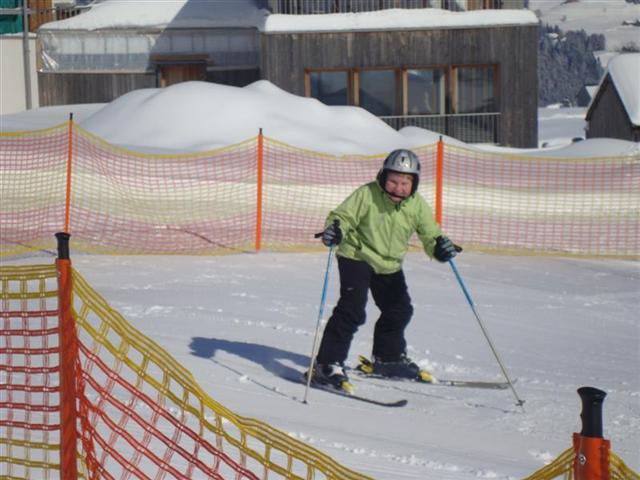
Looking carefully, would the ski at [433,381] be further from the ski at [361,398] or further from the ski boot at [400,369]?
the ski at [361,398]

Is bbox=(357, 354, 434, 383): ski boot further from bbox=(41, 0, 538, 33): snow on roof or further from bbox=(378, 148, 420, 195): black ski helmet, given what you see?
bbox=(41, 0, 538, 33): snow on roof

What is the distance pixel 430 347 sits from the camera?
10016 millimetres

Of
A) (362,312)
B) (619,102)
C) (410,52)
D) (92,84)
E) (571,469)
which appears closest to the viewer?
(571,469)

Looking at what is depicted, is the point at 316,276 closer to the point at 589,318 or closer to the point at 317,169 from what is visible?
the point at 589,318

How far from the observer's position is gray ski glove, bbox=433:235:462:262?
8.34 m

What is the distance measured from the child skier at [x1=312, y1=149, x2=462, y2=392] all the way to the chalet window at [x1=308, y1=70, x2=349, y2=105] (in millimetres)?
20735

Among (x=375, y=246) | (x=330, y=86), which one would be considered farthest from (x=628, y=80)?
(x=375, y=246)

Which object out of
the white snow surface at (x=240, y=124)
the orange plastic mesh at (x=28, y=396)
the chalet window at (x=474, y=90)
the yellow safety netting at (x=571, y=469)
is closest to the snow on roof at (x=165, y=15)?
the chalet window at (x=474, y=90)

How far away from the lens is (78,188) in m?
17.1

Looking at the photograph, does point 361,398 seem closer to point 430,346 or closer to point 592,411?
point 430,346

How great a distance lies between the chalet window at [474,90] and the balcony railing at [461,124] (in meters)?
0.22

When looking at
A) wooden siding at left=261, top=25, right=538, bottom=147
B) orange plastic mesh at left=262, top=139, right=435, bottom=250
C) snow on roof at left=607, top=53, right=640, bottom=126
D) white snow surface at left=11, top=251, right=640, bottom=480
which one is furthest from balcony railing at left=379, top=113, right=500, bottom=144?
white snow surface at left=11, top=251, right=640, bottom=480

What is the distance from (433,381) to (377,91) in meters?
20.9

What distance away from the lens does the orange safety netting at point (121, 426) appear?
4.66m
